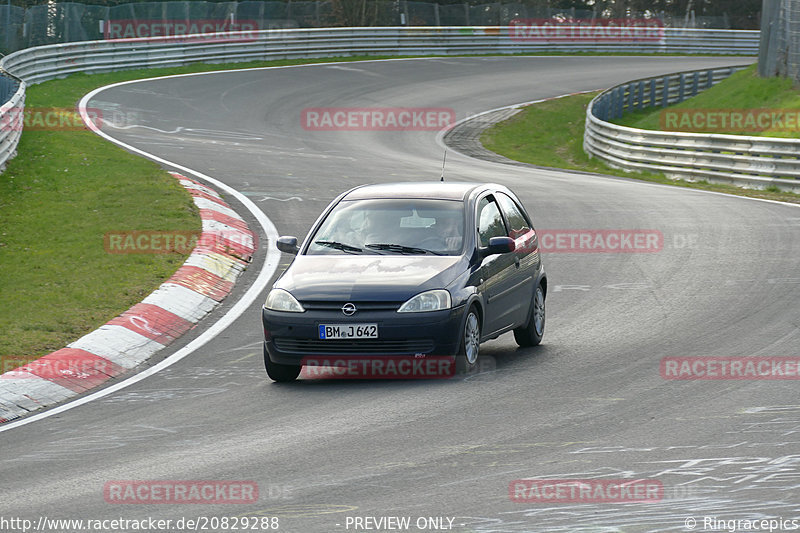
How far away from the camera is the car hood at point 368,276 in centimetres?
969

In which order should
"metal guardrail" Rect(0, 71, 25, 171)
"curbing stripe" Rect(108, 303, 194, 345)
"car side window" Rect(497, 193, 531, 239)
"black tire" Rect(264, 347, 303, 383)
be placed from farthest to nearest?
"metal guardrail" Rect(0, 71, 25, 171)
"curbing stripe" Rect(108, 303, 194, 345)
"car side window" Rect(497, 193, 531, 239)
"black tire" Rect(264, 347, 303, 383)

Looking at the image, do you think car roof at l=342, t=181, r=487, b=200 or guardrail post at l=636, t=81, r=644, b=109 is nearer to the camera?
car roof at l=342, t=181, r=487, b=200

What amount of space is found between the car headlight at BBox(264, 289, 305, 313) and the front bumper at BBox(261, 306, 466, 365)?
6 centimetres

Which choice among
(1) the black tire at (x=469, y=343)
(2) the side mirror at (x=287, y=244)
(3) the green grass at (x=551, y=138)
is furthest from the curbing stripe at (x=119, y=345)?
(3) the green grass at (x=551, y=138)

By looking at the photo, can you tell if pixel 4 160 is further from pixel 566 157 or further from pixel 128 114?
pixel 566 157

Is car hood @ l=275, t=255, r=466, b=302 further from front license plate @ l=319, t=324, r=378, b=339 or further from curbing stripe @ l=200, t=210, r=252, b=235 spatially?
A: curbing stripe @ l=200, t=210, r=252, b=235

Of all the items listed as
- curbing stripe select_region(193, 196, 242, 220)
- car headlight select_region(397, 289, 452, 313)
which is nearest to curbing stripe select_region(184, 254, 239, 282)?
curbing stripe select_region(193, 196, 242, 220)

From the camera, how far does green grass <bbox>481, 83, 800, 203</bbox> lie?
31.7 m

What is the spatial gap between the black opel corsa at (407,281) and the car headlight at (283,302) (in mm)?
11

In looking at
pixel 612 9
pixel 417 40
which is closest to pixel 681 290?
pixel 417 40

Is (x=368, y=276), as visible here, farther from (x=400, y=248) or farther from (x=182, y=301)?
(x=182, y=301)

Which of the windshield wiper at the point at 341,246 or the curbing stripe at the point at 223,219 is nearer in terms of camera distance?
the windshield wiper at the point at 341,246

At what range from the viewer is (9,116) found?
2167 centimetres

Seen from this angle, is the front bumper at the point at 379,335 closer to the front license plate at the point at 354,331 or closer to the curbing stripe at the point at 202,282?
the front license plate at the point at 354,331
